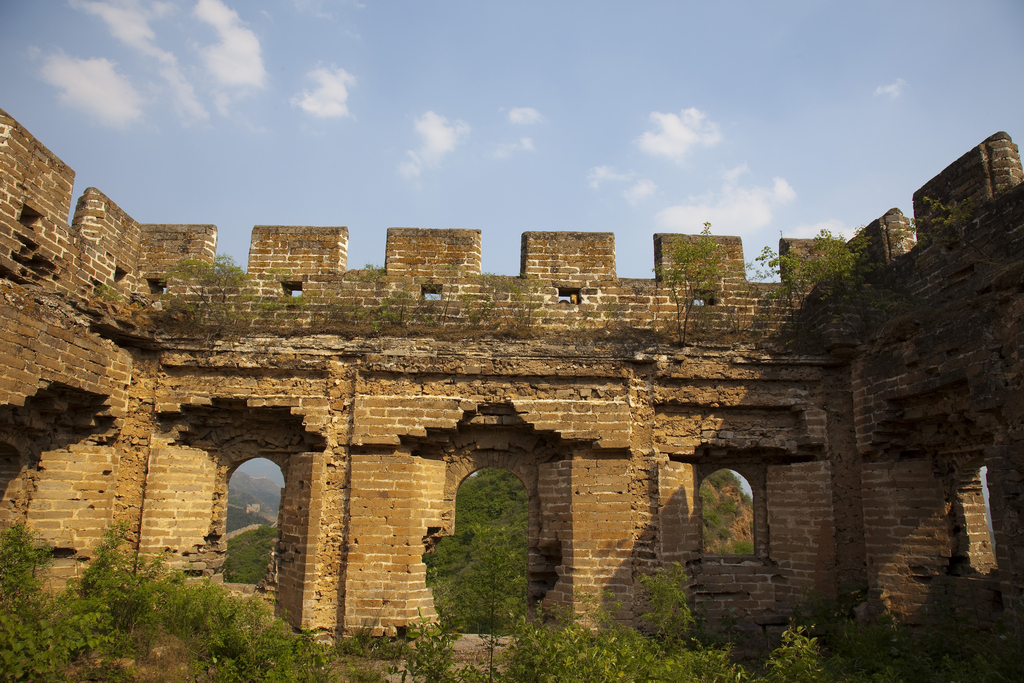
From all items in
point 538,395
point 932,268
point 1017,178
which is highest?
point 1017,178

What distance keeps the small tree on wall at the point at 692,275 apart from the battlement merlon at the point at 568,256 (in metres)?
0.82

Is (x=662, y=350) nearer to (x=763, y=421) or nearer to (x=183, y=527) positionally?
(x=763, y=421)

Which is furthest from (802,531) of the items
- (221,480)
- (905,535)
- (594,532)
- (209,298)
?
(209,298)

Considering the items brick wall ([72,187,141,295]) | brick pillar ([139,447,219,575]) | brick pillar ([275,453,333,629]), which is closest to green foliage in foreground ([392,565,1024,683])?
brick pillar ([275,453,333,629])

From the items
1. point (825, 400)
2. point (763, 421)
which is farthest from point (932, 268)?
point (763, 421)

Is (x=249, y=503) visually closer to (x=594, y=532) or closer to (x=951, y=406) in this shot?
(x=594, y=532)

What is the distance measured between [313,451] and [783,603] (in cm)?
651

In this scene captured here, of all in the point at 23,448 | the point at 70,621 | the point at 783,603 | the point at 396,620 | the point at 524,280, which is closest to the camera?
the point at 70,621

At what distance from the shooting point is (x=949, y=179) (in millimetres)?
7996

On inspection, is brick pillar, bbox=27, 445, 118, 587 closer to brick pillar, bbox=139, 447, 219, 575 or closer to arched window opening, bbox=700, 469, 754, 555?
brick pillar, bbox=139, 447, 219, 575

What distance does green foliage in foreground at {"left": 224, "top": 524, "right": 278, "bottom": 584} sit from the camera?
20359 mm

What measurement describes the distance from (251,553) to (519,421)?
59.2 feet

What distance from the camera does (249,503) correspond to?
77.4 metres

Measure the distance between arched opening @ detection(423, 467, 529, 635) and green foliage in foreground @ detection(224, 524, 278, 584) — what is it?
18.8 feet
